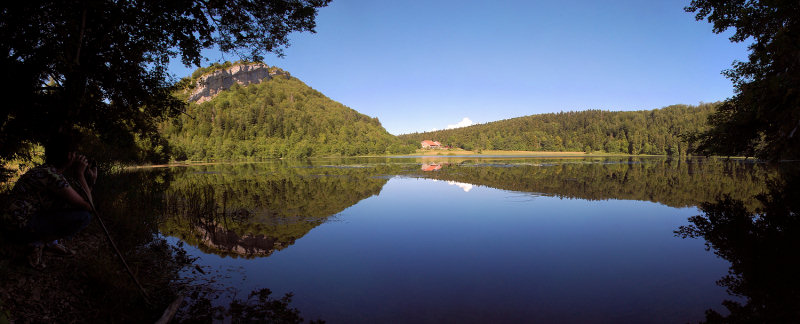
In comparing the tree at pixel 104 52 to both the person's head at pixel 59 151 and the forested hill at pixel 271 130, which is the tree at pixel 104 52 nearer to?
the person's head at pixel 59 151

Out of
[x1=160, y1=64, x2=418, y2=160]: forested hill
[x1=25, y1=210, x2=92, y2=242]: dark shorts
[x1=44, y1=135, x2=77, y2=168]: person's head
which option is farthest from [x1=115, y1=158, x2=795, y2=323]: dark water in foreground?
[x1=160, y1=64, x2=418, y2=160]: forested hill

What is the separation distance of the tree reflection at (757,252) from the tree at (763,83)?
2319mm

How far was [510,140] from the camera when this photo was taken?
582ft

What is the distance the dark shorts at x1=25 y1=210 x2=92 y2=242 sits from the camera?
4480 mm

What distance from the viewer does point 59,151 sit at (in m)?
4.67

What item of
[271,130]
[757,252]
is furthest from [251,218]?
[271,130]

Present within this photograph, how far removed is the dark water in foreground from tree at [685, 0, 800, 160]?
9.68 ft

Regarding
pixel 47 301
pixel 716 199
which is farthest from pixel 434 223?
pixel 716 199

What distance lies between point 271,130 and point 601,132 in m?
150

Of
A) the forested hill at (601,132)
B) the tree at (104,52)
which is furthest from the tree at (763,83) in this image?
the forested hill at (601,132)

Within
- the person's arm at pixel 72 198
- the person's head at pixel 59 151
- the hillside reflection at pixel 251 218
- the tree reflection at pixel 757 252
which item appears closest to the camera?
the person's arm at pixel 72 198

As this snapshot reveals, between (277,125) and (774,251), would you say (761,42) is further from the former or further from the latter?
(277,125)

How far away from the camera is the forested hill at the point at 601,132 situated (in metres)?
133

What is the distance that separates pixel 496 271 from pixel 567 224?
6.39 meters
